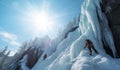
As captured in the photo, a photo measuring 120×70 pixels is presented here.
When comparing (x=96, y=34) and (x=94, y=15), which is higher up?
(x=94, y=15)

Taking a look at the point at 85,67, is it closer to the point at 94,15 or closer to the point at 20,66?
the point at 94,15

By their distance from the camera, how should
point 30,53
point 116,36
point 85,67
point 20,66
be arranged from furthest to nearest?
1. point 30,53
2. point 20,66
3. point 116,36
4. point 85,67

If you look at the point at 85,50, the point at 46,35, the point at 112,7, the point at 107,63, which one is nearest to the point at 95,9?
the point at 112,7

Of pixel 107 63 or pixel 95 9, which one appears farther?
pixel 95 9

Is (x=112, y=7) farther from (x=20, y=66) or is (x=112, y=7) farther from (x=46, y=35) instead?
(x=46, y=35)

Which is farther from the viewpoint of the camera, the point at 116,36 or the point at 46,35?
the point at 46,35

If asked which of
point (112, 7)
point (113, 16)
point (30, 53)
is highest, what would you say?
point (112, 7)

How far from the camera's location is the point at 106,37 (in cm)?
1678

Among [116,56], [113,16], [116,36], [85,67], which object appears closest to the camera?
[85,67]

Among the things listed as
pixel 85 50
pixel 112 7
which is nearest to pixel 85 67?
pixel 85 50

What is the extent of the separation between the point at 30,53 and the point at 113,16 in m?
31.8

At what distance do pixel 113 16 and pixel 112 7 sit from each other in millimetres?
1580

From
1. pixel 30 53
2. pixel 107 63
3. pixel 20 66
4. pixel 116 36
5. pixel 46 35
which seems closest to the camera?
pixel 107 63

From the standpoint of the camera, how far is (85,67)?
10.1m
